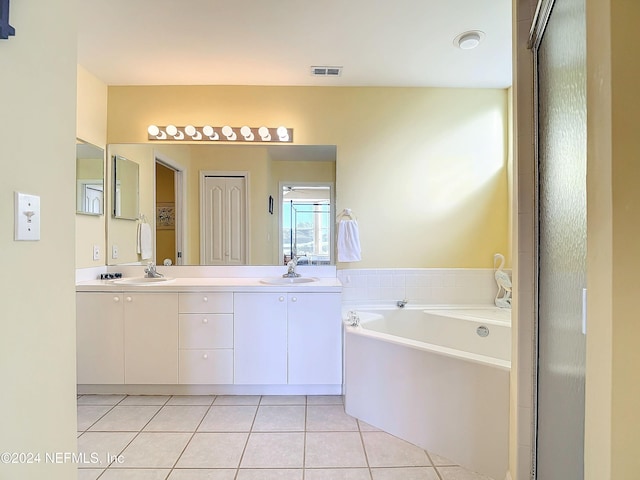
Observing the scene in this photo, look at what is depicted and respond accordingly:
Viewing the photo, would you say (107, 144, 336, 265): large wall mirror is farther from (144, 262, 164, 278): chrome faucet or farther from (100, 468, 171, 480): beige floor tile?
(100, 468, 171, 480): beige floor tile

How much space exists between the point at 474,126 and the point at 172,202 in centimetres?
270

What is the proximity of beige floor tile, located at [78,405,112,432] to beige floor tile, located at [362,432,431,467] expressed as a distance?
1.72 m

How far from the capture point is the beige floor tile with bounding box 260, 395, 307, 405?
7.60ft

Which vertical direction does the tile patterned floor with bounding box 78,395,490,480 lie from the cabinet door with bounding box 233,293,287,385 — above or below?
below

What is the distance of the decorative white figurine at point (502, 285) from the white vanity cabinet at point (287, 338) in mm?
1436

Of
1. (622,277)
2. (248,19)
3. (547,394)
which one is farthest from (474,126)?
(622,277)

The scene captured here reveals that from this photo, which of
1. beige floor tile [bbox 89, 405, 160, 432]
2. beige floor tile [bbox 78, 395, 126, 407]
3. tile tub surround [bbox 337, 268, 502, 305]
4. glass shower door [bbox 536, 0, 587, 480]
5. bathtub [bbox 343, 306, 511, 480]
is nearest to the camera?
glass shower door [bbox 536, 0, 587, 480]

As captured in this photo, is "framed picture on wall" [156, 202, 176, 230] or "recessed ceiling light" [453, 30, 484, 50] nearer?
"recessed ceiling light" [453, 30, 484, 50]

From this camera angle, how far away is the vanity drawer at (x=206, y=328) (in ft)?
7.73

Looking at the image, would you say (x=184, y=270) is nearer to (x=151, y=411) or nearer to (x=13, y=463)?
(x=151, y=411)

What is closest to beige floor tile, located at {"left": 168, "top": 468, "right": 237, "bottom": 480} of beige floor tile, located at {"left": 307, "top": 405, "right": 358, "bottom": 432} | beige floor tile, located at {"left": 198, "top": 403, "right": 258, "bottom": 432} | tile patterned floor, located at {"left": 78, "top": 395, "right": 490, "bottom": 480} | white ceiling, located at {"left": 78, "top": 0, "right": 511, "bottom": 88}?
tile patterned floor, located at {"left": 78, "top": 395, "right": 490, "bottom": 480}

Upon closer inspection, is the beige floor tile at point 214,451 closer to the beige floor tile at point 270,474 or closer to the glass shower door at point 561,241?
the beige floor tile at point 270,474

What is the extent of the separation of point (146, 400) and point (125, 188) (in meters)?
1.73

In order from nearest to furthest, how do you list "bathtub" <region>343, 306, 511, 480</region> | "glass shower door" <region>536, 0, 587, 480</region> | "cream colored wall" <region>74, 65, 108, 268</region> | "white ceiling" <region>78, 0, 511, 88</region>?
"glass shower door" <region>536, 0, 587, 480</region> < "bathtub" <region>343, 306, 511, 480</region> < "white ceiling" <region>78, 0, 511, 88</region> < "cream colored wall" <region>74, 65, 108, 268</region>
